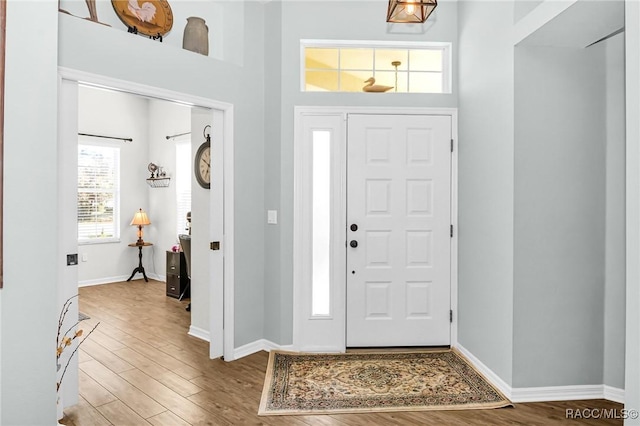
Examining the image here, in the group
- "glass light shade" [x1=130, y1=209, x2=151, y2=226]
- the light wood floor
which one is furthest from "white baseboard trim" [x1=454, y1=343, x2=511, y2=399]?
A: "glass light shade" [x1=130, y1=209, x2=151, y2=226]

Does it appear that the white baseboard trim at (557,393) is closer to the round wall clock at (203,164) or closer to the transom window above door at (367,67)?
the transom window above door at (367,67)

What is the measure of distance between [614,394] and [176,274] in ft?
15.5

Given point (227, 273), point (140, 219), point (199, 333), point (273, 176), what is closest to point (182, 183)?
point (140, 219)

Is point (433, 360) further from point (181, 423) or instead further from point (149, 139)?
point (149, 139)

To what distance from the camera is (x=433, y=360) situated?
10.7 feet

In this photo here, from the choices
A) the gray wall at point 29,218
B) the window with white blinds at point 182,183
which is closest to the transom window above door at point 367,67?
the gray wall at point 29,218

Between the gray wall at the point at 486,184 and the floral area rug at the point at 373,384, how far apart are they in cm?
23

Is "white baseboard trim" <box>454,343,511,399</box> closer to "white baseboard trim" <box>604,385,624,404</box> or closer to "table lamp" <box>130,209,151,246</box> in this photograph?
"white baseboard trim" <box>604,385,624,404</box>

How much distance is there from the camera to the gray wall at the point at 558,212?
2.64m

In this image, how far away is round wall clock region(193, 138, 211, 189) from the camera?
3787 mm

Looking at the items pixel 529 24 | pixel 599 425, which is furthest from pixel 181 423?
pixel 529 24

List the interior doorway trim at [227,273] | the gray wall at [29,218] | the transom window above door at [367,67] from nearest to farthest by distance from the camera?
the gray wall at [29,218] → the interior doorway trim at [227,273] → the transom window above door at [367,67]

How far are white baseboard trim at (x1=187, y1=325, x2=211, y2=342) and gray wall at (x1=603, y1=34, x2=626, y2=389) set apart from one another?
3.21 m

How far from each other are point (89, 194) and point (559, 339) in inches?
253
